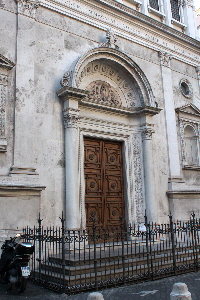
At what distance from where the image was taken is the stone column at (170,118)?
42.0 ft

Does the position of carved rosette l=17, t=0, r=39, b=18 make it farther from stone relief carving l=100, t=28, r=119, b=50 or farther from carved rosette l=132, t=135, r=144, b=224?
carved rosette l=132, t=135, r=144, b=224

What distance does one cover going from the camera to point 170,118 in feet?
43.5

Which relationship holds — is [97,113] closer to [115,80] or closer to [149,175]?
[115,80]

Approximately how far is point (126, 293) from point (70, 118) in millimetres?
5562

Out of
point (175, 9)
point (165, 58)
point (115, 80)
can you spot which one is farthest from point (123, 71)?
point (175, 9)

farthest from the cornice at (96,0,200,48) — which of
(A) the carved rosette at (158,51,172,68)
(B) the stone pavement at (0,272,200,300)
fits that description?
(B) the stone pavement at (0,272,200,300)

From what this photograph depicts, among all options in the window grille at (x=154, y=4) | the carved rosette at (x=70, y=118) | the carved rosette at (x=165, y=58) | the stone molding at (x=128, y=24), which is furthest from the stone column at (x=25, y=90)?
the window grille at (x=154, y=4)

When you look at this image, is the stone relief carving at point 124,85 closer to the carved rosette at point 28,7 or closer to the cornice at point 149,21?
the cornice at point 149,21

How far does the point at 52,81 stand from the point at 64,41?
1.59 metres

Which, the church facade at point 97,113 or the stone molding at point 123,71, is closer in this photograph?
the church facade at point 97,113

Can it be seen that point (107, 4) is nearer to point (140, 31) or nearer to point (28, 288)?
point (140, 31)

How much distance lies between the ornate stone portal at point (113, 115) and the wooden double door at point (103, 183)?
24 centimetres

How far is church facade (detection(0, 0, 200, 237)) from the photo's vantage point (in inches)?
364

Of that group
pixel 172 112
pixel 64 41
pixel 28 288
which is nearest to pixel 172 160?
pixel 172 112
